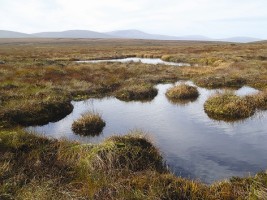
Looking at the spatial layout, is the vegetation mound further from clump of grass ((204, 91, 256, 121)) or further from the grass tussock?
clump of grass ((204, 91, 256, 121))

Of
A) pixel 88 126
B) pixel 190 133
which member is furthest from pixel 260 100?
pixel 88 126

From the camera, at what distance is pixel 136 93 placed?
29625 mm

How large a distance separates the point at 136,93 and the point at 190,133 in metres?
11.1

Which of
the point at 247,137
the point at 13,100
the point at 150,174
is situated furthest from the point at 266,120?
the point at 13,100

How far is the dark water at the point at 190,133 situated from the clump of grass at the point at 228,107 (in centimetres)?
60

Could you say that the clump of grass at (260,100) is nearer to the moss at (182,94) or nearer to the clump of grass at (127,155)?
the moss at (182,94)

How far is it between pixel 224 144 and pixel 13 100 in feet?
52.0

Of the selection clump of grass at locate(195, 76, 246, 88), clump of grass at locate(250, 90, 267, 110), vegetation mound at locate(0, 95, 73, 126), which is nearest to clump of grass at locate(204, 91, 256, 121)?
clump of grass at locate(250, 90, 267, 110)

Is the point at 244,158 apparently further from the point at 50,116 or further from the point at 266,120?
the point at 50,116

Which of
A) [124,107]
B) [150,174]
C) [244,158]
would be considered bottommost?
[124,107]

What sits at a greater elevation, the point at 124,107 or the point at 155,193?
the point at 155,193

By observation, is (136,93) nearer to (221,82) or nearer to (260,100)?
(260,100)

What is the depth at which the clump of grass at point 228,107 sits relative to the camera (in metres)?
22.4

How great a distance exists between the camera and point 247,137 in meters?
18.3
